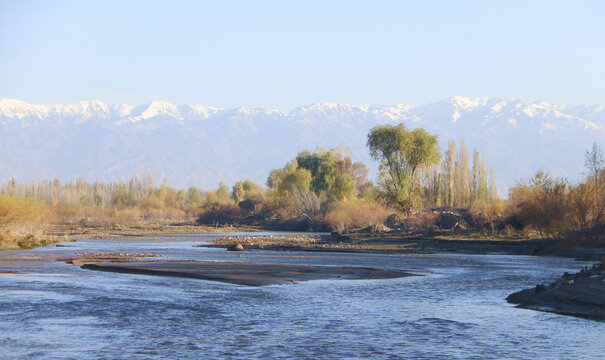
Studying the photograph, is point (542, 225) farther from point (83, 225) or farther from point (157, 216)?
point (157, 216)

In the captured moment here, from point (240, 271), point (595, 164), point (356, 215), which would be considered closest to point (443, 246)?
point (595, 164)

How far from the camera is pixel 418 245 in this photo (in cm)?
5809

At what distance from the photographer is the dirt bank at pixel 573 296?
20.6 metres

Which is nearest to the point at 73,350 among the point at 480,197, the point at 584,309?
→ the point at 584,309

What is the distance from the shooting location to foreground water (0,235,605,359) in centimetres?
1567

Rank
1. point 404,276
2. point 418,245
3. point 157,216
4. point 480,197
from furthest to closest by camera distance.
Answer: point 157,216
point 480,197
point 418,245
point 404,276

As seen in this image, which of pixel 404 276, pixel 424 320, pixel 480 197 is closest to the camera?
pixel 424 320

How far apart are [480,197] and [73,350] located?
3516 inches

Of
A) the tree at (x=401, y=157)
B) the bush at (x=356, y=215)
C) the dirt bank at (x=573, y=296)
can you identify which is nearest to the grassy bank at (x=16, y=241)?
the bush at (x=356, y=215)

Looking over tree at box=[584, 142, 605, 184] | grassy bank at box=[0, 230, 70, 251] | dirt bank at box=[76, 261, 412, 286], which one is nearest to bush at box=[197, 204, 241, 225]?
grassy bank at box=[0, 230, 70, 251]

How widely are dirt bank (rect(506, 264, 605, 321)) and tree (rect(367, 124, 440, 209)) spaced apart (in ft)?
189

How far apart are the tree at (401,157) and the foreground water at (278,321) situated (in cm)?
5202

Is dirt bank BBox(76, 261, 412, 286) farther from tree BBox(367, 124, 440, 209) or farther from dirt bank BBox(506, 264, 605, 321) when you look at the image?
tree BBox(367, 124, 440, 209)

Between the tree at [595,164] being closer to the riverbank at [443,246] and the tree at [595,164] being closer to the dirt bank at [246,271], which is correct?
the riverbank at [443,246]
